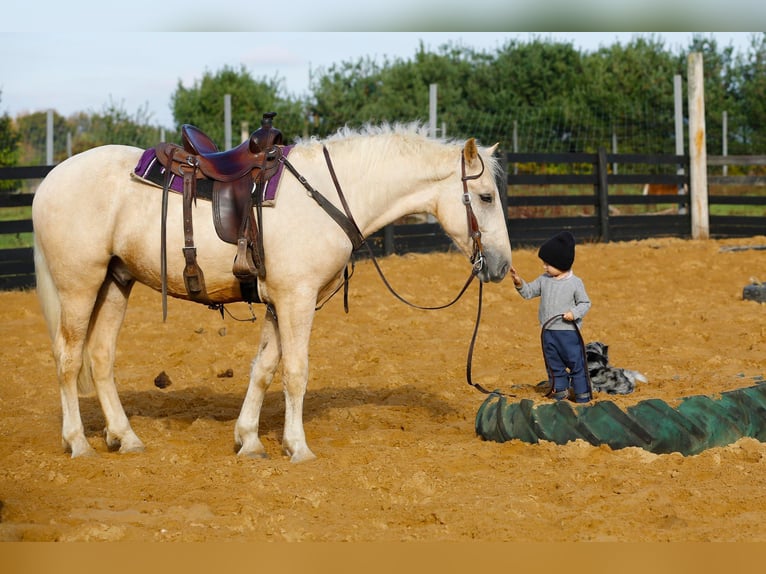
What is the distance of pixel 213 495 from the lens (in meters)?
4.24

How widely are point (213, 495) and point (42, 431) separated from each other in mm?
2065

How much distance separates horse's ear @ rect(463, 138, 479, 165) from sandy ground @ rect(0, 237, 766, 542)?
155 centimetres

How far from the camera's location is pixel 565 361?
5.50 metres

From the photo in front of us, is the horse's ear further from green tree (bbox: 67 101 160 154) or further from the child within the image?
green tree (bbox: 67 101 160 154)

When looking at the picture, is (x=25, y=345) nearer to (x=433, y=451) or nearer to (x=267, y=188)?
(x=267, y=188)

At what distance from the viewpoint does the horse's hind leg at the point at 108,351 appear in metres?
5.41

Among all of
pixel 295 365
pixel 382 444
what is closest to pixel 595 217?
pixel 382 444

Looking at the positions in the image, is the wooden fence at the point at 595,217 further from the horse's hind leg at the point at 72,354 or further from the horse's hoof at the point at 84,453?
the horse's hoof at the point at 84,453

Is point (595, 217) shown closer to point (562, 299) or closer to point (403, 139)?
point (562, 299)

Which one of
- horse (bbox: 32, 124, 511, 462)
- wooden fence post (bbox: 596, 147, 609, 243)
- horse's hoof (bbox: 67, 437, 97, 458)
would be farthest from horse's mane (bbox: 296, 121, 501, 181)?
wooden fence post (bbox: 596, 147, 609, 243)

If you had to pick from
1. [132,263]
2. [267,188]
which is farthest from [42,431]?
[267,188]

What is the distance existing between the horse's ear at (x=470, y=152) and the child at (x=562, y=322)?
2.33ft

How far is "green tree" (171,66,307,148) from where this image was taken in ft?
83.7

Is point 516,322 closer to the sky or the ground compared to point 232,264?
closer to the ground
